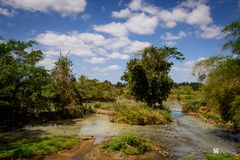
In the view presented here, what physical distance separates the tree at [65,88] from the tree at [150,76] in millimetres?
9366

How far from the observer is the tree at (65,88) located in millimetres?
38688

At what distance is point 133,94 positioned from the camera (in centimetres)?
4619

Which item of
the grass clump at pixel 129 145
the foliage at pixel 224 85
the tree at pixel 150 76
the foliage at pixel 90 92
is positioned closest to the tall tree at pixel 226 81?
the foliage at pixel 224 85

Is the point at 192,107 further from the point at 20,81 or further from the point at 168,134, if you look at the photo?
the point at 20,81

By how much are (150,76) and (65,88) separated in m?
13.6

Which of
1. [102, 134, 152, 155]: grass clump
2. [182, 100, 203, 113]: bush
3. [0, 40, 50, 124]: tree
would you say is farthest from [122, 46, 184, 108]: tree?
[102, 134, 152, 155]: grass clump

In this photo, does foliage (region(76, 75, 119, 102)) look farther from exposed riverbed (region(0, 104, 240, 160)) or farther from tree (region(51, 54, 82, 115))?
exposed riverbed (region(0, 104, 240, 160))

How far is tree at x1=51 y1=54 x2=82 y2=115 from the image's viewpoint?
38688 mm

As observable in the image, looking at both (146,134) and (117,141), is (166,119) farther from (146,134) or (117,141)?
(117,141)

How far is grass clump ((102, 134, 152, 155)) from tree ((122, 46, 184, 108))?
78.0 ft

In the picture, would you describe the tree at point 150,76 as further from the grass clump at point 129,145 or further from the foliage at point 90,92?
the grass clump at point 129,145

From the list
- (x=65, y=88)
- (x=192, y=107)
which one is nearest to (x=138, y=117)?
(x=65, y=88)

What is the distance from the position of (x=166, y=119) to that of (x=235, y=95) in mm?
14475

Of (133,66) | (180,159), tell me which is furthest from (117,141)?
(133,66)
